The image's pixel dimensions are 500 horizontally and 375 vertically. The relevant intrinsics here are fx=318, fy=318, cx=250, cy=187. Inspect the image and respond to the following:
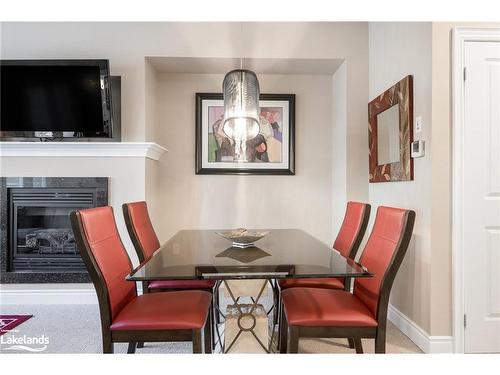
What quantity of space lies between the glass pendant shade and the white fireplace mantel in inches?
48.5

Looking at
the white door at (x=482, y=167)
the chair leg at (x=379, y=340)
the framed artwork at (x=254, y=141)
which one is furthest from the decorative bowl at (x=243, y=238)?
the framed artwork at (x=254, y=141)

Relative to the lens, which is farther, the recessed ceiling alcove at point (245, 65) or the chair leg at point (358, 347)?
the recessed ceiling alcove at point (245, 65)

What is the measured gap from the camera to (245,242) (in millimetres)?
1919

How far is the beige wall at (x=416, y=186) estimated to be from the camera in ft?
6.98

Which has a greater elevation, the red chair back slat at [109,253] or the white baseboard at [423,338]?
the red chair back slat at [109,253]

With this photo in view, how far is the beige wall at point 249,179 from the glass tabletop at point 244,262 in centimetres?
148

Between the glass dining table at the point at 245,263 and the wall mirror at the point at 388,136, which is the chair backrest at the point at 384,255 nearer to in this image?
the glass dining table at the point at 245,263

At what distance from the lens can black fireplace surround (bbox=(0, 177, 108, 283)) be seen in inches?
118

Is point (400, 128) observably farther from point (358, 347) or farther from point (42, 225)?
point (42, 225)

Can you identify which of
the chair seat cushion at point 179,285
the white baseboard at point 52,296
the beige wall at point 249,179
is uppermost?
the beige wall at point 249,179

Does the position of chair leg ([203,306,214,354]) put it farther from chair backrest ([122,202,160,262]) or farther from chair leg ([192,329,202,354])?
chair backrest ([122,202,160,262])

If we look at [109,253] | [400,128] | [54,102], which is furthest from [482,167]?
[54,102]

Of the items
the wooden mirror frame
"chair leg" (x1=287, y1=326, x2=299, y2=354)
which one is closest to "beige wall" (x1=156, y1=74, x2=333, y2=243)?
the wooden mirror frame

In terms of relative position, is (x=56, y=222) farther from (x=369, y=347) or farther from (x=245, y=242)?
(x=369, y=347)
